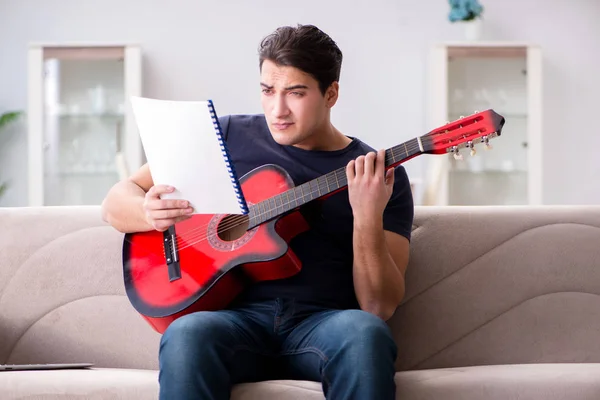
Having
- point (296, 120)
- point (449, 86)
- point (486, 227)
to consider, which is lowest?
point (486, 227)

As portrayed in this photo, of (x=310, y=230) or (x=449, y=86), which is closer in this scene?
(x=310, y=230)

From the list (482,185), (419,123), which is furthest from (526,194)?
(419,123)

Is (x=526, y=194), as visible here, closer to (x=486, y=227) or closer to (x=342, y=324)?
(x=486, y=227)

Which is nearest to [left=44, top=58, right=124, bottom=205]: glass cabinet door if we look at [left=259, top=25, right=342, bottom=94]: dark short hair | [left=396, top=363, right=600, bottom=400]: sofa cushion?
[left=259, top=25, right=342, bottom=94]: dark short hair

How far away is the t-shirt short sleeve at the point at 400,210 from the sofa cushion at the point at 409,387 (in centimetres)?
35

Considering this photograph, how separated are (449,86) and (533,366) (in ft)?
11.0

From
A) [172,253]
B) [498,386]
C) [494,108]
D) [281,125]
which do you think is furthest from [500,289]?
[494,108]

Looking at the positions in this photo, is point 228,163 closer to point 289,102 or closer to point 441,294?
point 289,102

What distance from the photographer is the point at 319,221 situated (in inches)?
73.1

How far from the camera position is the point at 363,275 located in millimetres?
1766

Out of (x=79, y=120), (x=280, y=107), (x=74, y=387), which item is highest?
(x=79, y=120)

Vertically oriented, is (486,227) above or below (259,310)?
above

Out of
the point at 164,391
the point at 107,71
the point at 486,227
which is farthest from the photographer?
the point at 107,71

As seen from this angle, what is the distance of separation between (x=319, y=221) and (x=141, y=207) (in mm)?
396
